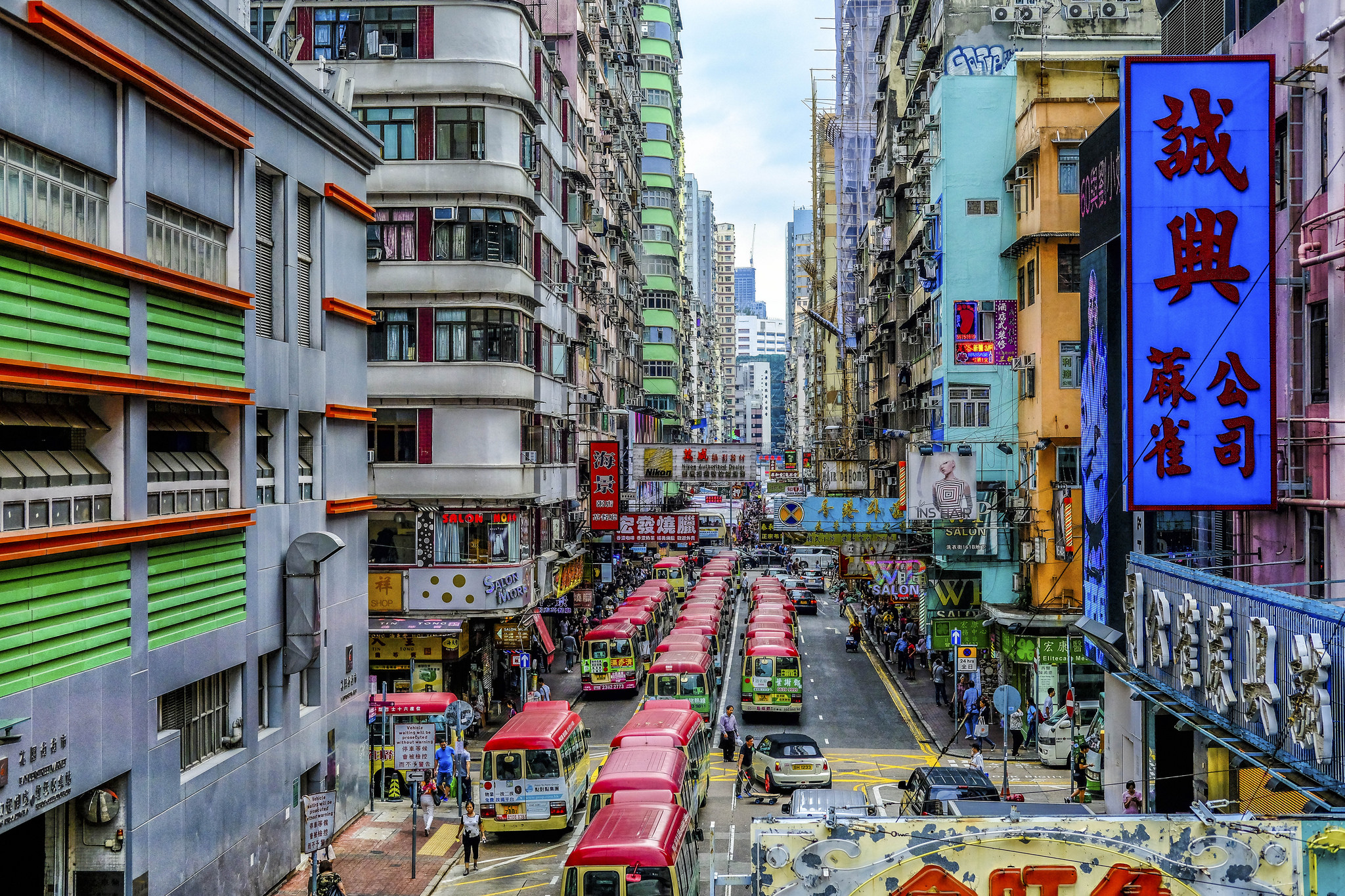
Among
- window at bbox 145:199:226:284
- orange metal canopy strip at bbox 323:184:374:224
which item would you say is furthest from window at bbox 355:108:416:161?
window at bbox 145:199:226:284

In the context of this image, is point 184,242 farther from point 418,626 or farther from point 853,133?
point 853,133

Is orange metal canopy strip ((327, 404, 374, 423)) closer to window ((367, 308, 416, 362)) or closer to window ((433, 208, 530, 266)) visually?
window ((367, 308, 416, 362))

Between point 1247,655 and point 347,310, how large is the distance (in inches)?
714

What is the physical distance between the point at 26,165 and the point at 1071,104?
27802 millimetres

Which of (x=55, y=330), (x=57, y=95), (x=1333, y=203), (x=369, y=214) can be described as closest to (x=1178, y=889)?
(x=1333, y=203)

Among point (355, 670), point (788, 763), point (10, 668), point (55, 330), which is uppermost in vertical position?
point (55, 330)

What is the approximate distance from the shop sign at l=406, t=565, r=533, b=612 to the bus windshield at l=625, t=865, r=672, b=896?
1956 centimetres

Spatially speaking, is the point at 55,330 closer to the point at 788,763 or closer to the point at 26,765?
the point at 26,765

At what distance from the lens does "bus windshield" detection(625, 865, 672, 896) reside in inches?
661

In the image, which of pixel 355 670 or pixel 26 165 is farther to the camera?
pixel 355 670

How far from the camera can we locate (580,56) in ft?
175

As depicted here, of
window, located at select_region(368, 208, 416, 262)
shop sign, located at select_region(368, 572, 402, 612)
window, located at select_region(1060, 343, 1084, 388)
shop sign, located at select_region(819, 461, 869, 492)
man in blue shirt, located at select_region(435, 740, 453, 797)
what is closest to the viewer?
man in blue shirt, located at select_region(435, 740, 453, 797)

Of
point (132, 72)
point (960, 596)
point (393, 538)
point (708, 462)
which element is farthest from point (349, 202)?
point (708, 462)

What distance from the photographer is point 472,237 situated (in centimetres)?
3656
